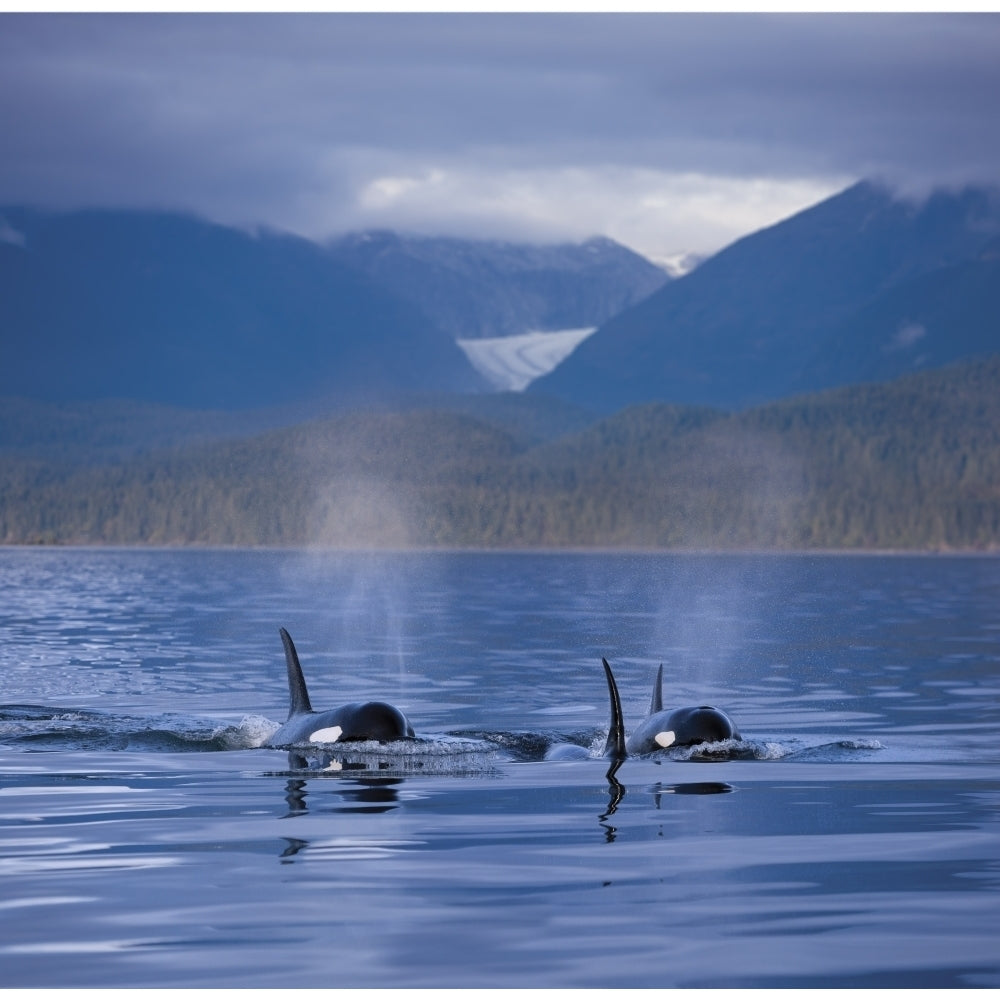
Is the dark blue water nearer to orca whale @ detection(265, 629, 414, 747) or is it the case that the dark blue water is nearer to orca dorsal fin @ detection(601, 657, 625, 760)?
orca whale @ detection(265, 629, 414, 747)

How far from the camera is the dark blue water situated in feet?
40.9

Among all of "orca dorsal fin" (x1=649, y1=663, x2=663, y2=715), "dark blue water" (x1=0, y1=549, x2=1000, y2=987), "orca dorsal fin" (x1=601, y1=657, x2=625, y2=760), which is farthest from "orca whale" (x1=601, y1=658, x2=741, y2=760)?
"orca dorsal fin" (x1=649, y1=663, x2=663, y2=715)

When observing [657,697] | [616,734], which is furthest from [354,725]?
[657,697]

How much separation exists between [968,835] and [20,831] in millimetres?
8852

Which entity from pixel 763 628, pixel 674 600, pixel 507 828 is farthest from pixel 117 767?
pixel 674 600

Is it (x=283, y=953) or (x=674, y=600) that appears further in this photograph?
(x=674, y=600)

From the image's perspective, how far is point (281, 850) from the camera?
16.7m

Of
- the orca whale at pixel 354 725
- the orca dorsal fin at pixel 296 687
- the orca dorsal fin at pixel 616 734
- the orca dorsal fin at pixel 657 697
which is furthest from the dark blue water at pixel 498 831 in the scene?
the orca dorsal fin at pixel 657 697

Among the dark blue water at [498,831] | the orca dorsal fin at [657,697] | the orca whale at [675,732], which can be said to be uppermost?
the orca dorsal fin at [657,697]

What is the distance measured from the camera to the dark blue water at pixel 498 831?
12.5m

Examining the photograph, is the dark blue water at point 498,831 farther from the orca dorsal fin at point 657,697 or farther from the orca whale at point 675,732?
the orca dorsal fin at point 657,697

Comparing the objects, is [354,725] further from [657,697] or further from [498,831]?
[498,831]

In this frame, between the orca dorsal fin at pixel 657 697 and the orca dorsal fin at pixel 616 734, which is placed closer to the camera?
the orca dorsal fin at pixel 616 734

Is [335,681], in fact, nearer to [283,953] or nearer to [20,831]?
[20,831]
